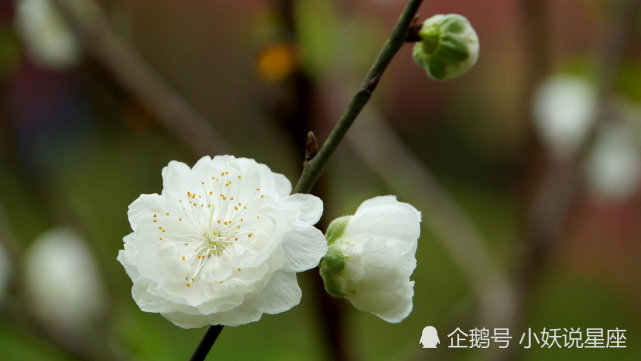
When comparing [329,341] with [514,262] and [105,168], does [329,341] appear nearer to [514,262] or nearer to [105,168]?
[514,262]

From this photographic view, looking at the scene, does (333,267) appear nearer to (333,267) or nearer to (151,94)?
(333,267)

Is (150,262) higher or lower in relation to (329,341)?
higher

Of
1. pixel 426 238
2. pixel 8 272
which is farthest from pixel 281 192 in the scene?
pixel 426 238

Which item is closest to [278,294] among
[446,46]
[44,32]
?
[446,46]

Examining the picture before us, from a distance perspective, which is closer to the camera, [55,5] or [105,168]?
[55,5]

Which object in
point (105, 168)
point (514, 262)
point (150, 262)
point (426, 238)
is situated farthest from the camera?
point (105, 168)

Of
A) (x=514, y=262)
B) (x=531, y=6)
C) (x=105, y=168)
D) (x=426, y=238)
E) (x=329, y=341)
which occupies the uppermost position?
(x=531, y=6)
